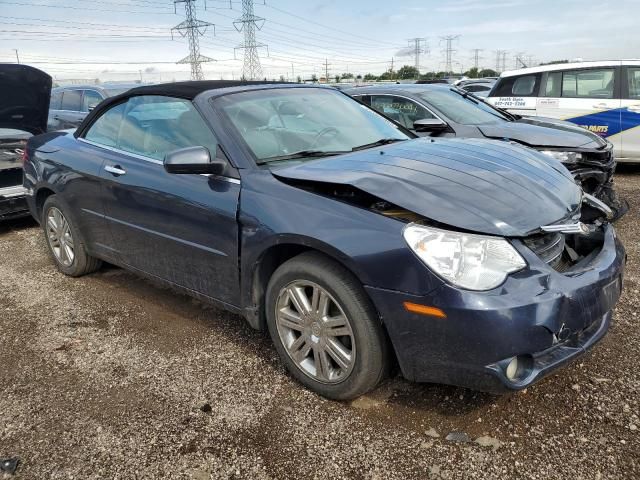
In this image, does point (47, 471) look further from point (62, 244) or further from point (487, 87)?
point (487, 87)

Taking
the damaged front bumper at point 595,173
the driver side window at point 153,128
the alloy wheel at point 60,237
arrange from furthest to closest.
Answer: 1. the damaged front bumper at point 595,173
2. the alloy wheel at point 60,237
3. the driver side window at point 153,128

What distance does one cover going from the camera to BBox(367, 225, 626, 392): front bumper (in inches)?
84.0

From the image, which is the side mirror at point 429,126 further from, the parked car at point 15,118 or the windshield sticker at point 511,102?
the parked car at point 15,118

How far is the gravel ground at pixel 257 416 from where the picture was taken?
2.27m

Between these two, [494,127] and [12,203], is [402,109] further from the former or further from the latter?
[12,203]

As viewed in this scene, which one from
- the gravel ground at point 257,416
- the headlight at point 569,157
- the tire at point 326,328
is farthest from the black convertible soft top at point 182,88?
the headlight at point 569,157

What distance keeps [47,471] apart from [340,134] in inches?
93.6

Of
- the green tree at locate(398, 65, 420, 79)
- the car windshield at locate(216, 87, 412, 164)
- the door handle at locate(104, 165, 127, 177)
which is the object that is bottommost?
the door handle at locate(104, 165, 127, 177)

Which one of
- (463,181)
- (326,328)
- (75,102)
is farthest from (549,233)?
(75,102)

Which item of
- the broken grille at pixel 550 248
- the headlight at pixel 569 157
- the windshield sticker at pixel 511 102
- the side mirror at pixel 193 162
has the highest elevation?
the windshield sticker at pixel 511 102

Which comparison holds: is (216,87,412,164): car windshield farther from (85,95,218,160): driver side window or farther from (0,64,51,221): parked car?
(0,64,51,221): parked car

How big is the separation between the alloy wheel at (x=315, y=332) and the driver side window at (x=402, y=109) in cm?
397

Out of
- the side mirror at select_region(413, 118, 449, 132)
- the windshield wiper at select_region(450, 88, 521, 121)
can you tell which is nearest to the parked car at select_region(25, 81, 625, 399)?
the side mirror at select_region(413, 118, 449, 132)

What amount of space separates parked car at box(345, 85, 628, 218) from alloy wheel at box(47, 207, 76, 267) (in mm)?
2822
